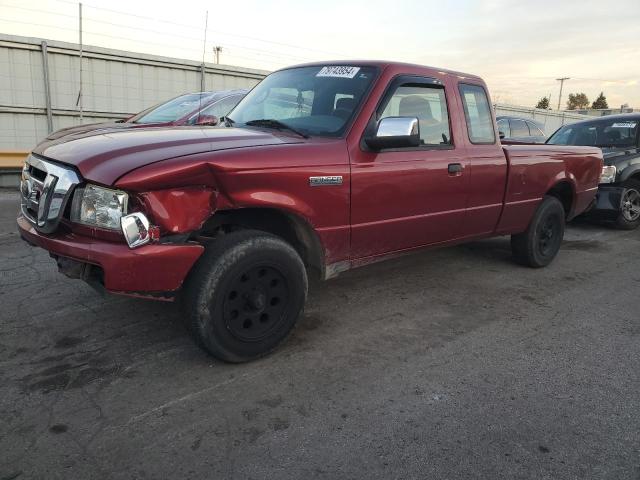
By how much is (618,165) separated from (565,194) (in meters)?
2.33

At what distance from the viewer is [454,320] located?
3.84m

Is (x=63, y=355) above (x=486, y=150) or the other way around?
the other way around

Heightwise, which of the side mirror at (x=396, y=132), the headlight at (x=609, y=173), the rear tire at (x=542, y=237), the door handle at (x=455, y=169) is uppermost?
the side mirror at (x=396, y=132)

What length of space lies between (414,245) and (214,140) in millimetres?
1825

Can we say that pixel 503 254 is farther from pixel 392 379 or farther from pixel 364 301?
pixel 392 379

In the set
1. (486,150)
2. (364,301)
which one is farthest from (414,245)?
(486,150)

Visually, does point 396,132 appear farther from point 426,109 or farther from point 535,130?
point 535,130

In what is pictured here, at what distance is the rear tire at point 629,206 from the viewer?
7.44m

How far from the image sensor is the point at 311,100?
376 cm

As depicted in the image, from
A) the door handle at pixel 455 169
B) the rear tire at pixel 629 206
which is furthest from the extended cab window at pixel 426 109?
the rear tire at pixel 629 206

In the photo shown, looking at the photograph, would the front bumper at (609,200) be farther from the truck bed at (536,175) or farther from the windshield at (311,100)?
the windshield at (311,100)

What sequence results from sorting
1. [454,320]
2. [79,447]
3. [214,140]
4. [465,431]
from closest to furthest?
[79,447] < [465,431] < [214,140] < [454,320]

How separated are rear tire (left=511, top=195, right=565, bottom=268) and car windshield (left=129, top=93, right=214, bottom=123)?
4.64 m

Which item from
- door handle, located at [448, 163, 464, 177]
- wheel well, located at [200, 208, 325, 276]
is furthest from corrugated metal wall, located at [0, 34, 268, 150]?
door handle, located at [448, 163, 464, 177]
